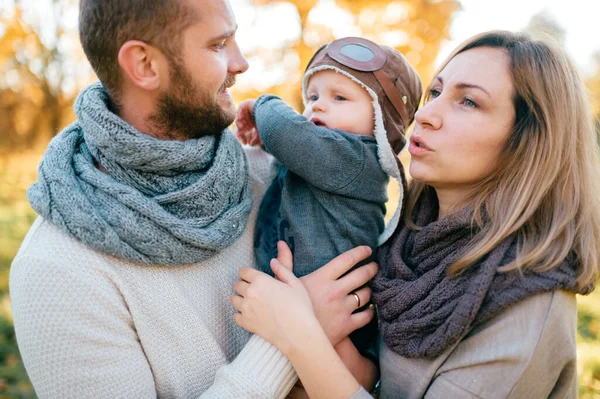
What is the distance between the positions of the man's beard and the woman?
0.56 metres

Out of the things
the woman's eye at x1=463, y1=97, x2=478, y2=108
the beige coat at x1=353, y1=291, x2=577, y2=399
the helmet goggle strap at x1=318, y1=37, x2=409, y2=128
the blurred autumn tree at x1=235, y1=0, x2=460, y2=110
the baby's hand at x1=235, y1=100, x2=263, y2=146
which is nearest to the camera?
the beige coat at x1=353, y1=291, x2=577, y2=399

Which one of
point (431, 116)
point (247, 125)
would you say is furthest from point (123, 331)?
point (431, 116)

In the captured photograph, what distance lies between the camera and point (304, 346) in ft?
5.05

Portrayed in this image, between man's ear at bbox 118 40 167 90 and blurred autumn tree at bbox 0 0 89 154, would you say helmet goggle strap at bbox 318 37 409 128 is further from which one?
blurred autumn tree at bbox 0 0 89 154

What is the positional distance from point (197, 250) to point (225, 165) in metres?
0.33

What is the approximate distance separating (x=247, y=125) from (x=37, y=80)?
22.0ft

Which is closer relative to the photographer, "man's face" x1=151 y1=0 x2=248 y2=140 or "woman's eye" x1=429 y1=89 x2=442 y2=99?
"man's face" x1=151 y1=0 x2=248 y2=140

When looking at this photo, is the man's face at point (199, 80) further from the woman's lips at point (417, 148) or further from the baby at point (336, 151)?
the woman's lips at point (417, 148)

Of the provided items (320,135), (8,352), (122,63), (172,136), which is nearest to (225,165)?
(172,136)

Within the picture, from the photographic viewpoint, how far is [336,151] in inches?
72.4

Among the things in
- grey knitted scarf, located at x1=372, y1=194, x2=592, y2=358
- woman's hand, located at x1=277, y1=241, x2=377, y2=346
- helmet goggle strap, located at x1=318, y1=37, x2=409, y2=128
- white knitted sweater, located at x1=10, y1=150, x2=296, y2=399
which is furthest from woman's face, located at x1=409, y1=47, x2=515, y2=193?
white knitted sweater, located at x1=10, y1=150, x2=296, y2=399

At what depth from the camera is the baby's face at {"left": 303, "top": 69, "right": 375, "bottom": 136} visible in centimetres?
195

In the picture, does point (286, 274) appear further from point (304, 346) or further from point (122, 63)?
point (122, 63)

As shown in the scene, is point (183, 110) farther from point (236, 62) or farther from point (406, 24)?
point (406, 24)
